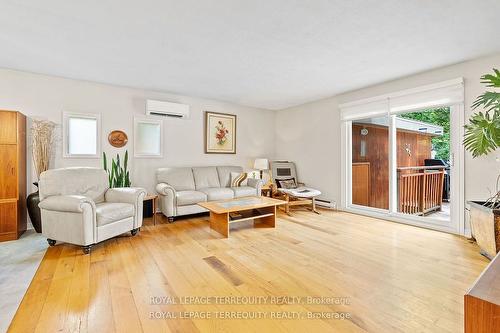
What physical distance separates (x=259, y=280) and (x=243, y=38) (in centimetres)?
247

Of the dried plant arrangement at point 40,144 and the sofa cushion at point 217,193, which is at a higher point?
the dried plant arrangement at point 40,144

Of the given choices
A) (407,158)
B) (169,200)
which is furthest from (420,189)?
(169,200)

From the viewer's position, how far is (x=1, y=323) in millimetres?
1528

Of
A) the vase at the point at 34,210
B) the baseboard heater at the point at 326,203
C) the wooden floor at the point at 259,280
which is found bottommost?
the wooden floor at the point at 259,280

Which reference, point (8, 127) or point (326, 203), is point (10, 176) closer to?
point (8, 127)

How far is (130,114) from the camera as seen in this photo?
434 centimetres

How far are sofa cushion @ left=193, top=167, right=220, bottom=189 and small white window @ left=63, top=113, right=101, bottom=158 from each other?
5.77ft

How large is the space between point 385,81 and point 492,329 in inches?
165

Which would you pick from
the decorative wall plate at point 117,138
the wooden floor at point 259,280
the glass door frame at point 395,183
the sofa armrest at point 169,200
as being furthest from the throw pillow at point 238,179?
the decorative wall plate at point 117,138

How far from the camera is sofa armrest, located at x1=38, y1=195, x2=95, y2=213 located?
262 centimetres

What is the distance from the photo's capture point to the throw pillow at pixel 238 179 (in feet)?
15.3

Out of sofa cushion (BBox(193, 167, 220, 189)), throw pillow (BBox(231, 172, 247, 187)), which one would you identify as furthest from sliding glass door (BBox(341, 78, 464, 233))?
sofa cushion (BBox(193, 167, 220, 189))

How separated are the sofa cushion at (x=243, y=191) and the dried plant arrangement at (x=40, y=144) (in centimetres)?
305

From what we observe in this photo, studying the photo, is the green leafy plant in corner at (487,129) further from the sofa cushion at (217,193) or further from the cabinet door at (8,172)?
the cabinet door at (8,172)
